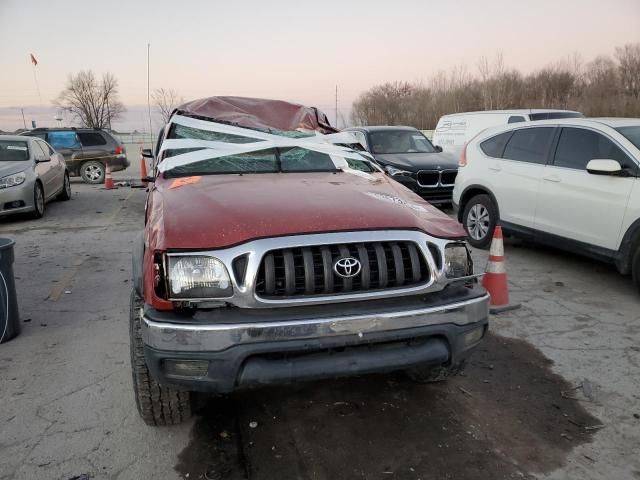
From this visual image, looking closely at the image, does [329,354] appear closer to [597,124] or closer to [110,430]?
[110,430]

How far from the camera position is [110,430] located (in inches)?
115

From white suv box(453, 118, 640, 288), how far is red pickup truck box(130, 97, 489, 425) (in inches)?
118

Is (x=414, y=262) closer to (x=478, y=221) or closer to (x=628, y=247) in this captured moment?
(x=628, y=247)

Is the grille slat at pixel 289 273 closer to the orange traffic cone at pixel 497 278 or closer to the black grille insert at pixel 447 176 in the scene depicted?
the orange traffic cone at pixel 497 278

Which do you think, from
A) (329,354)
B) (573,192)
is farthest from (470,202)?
(329,354)

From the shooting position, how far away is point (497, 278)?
187 inches

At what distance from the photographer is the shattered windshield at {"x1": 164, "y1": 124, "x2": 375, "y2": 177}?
148 inches

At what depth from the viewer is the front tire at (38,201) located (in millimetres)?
9531

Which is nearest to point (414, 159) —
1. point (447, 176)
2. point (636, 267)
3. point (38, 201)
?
point (447, 176)

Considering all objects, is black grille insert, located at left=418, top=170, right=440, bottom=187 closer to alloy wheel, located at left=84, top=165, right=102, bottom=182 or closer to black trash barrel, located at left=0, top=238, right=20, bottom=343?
black trash barrel, located at left=0, top=238, right=20, bottom=343

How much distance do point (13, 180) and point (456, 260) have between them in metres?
8.86

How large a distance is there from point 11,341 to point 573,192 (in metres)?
5.66

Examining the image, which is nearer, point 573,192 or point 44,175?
point 573,192

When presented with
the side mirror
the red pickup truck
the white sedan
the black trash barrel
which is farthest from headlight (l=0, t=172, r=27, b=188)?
the side mirror
